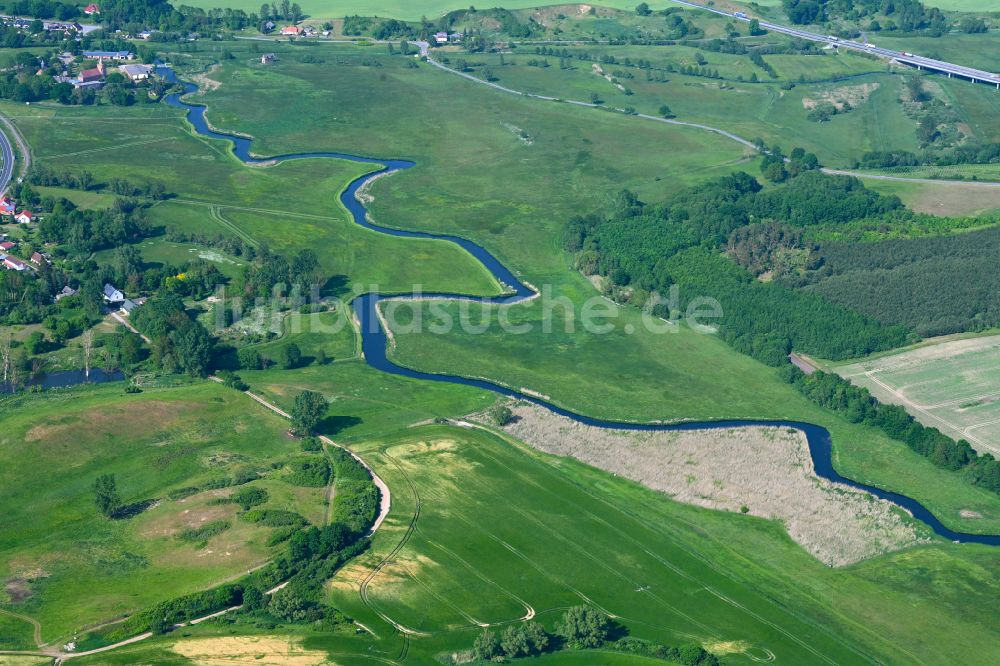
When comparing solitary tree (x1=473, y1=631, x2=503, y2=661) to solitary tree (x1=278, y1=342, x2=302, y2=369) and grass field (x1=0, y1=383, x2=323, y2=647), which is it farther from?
solitary tree (x1=278, y1=342, x2=302, y2=369)

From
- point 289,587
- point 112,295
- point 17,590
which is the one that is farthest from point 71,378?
point 289,587

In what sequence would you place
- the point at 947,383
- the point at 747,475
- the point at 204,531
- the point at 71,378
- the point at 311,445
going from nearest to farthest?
the point at 204,531 < the point at 311,445 < the point at 747,475 < the point at 71,378 < the point at 947,383

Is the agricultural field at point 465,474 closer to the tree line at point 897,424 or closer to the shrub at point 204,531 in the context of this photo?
the shrub at point 204,531

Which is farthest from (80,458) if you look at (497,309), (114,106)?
(114,106)

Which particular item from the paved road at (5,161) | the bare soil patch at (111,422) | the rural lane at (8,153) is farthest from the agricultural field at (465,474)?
the rural lane at (8,153)

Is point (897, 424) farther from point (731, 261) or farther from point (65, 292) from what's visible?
point (65, 292)

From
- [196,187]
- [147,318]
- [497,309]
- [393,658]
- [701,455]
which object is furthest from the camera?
[196,187]

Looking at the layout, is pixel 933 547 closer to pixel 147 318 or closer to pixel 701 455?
pixel 701 455
